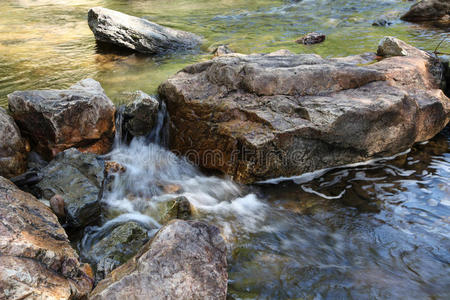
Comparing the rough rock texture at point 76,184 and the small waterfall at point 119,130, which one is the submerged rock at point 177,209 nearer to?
the rough rock texture at point 76,184

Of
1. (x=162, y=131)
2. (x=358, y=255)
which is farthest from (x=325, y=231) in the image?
(x=162, y=131)

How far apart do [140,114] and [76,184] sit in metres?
1.80

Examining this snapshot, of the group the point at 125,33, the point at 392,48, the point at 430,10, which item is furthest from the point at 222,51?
the point at 430,10

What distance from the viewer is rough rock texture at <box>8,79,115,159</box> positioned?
4.84 metres

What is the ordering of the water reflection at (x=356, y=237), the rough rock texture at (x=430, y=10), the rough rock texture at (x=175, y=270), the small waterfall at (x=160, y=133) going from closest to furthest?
1. the rough rock texture at (x=175, y=270)
2. the water reflection at (x=356, y=237)
3. the small waterfall at (x=160, y=133)
4. the rough rock texture at (x=430, y=10)

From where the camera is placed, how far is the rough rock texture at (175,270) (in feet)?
8.65

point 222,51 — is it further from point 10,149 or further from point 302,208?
point 10,149

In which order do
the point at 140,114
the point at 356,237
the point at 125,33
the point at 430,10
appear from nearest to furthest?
1. the point at 356,237
2. the point at 140,114
3. the point at 125,33
4. the point at 430,10

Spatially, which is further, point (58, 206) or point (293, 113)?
point (293, 113)

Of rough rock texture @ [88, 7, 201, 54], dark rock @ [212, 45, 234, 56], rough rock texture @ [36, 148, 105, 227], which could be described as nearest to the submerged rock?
rough rock texture @ [36, 148, 105, 227]

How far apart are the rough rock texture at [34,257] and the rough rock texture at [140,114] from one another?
2.44 meters

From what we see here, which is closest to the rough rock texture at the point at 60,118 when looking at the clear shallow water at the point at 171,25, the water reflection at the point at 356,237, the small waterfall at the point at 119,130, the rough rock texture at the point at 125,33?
the small waterfall at the point at 119,130

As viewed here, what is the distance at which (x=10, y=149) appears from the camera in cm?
454

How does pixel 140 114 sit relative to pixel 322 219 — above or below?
above
